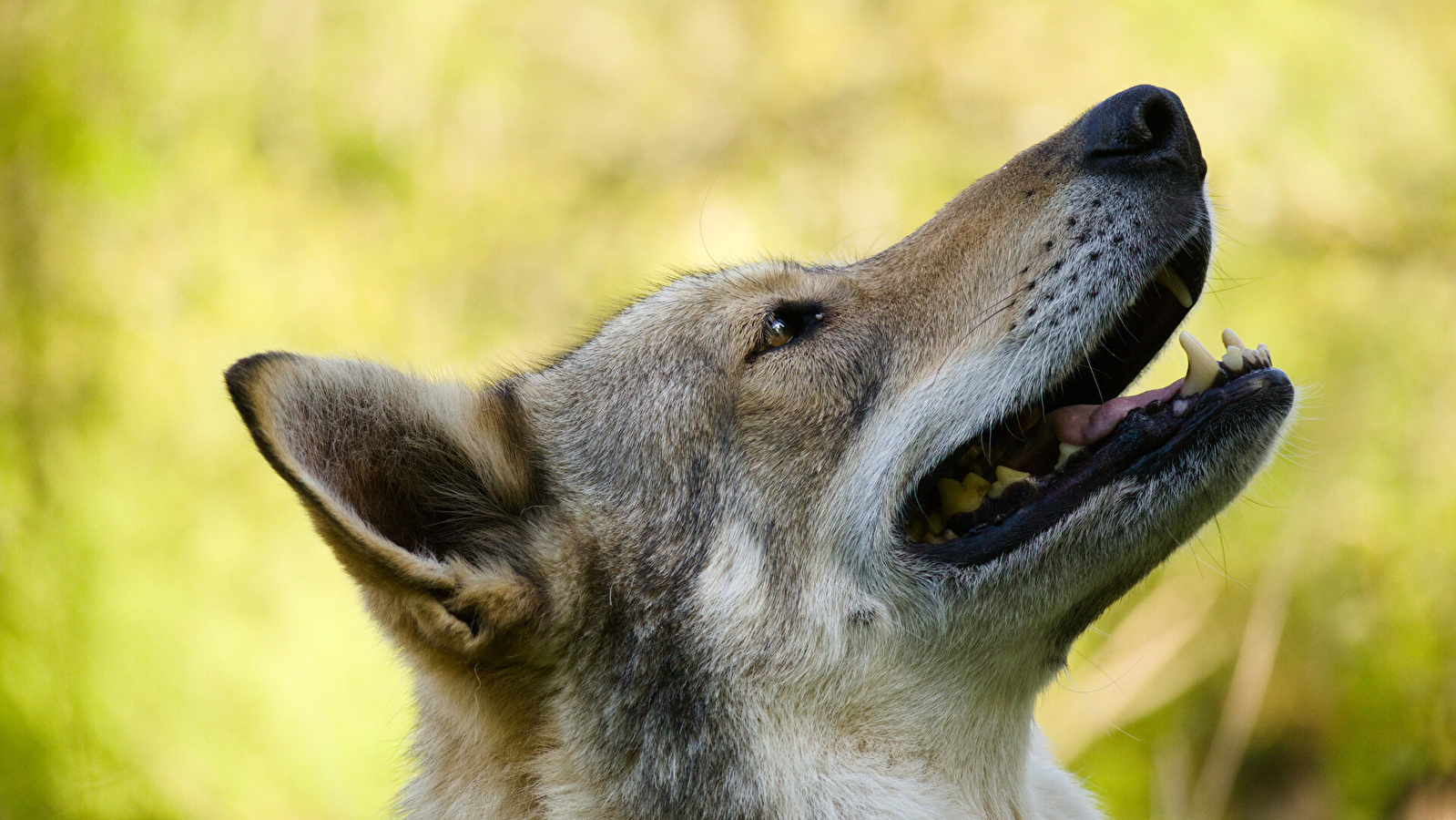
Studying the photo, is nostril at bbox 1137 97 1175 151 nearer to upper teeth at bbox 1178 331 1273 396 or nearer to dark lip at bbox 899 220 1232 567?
dark lip at bbox 899 220 1232 567

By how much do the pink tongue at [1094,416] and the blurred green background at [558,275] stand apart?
328 centimetres

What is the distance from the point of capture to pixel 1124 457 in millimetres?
2768

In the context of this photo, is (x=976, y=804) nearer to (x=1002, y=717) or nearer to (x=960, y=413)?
(x=1002, y=717)

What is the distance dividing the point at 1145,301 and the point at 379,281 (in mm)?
5236

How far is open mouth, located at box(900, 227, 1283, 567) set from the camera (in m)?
2.78

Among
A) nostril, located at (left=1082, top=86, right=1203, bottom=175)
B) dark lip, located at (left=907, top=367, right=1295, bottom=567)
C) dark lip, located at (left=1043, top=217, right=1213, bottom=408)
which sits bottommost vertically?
dark lip, located at (left=907, top=367, right=1295, bottom=567)

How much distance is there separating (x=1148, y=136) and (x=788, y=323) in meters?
1.03

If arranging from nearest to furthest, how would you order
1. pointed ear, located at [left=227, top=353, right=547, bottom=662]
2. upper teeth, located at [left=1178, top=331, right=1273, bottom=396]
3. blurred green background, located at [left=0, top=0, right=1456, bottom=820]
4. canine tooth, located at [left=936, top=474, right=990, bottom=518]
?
pointed ear, located at [left=227, top=353, right=547, bottom=662], upper teeth, located at [left=1178, top=331, right=1273, bottom=396], canine tooth, located at [left=936, top=474, right=990, bottom=518], blurred green background, located at [left=0, top=0, right=1456, bottom=820]

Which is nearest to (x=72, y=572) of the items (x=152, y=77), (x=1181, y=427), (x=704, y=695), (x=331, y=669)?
(x=331, y=669)

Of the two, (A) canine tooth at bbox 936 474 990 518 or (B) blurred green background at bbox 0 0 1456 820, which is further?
(B) blurred green background at bbox 0 0 1456 820

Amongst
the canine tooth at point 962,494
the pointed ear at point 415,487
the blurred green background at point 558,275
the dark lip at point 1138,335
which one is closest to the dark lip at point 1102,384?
the dark lip at point 1138,335

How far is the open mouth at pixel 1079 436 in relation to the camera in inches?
109

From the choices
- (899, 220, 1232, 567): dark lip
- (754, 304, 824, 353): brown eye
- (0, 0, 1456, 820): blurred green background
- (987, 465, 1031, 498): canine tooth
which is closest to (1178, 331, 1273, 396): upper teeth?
(899, 220, 1232, 567): dark lip

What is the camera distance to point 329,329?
7.04 meters
